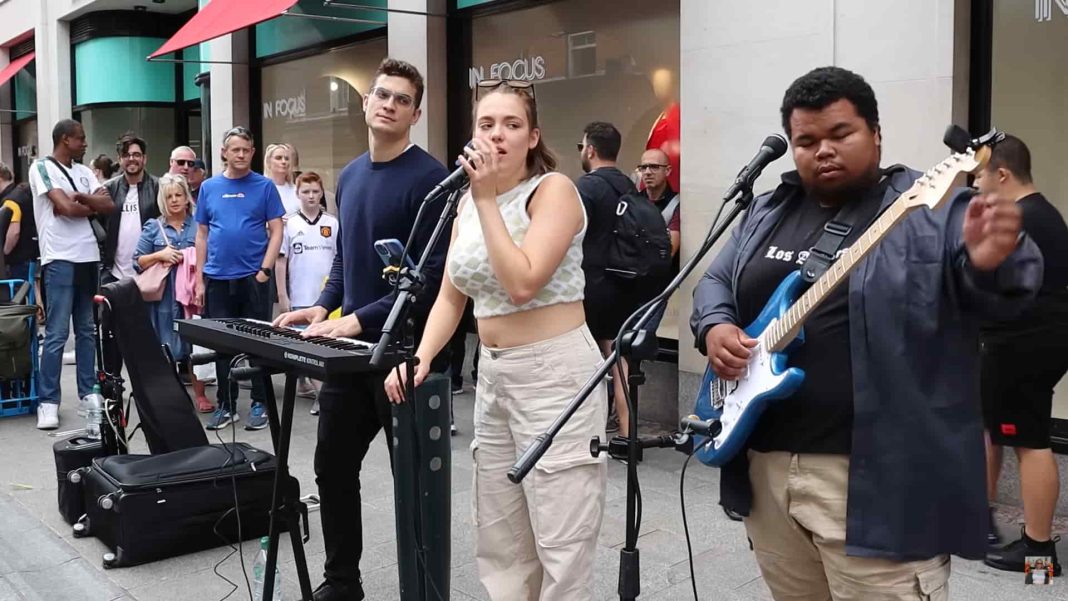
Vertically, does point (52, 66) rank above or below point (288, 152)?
above

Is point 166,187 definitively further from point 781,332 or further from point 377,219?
point 781,332

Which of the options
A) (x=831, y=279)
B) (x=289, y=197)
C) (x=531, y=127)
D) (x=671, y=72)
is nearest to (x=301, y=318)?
(x=531, y=127)

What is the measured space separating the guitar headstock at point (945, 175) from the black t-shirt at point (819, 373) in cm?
24

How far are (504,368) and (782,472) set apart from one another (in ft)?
2.89

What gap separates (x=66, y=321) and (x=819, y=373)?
21.3 feet

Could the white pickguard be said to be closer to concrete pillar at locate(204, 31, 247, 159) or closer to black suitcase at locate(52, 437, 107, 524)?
black suitcase at locate(52, 437, 107, 524)

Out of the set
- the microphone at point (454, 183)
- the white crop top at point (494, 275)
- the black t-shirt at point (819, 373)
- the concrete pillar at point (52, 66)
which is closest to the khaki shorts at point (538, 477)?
the white crop top at point (494, 275)

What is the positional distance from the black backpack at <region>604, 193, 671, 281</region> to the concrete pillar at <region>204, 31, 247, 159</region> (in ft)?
24.2

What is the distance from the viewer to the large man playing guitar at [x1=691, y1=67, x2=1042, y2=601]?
214cm

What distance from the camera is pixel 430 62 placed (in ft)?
28.8

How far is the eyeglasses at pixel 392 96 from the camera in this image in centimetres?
357

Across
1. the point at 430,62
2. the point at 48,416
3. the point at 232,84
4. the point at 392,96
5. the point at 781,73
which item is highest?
the point at 232,84

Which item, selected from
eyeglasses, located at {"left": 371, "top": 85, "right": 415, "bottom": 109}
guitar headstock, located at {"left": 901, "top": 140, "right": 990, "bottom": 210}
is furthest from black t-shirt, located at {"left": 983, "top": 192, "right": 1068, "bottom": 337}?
eyeglasses, located at {"left": 371, "top": 85, "right": 415, "bottom": 109}

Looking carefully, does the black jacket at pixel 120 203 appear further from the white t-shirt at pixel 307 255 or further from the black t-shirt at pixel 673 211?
the black t-shirt at pixel 673 211
